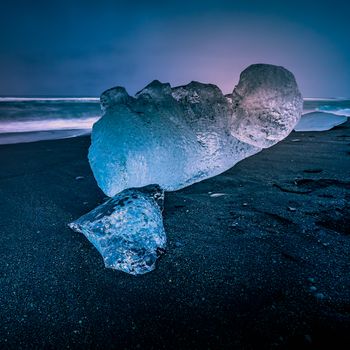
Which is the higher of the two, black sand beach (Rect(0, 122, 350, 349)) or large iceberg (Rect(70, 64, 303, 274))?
large iceberg (Rect(70, 64, 303, 274))

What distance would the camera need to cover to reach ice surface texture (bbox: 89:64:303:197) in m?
2.29

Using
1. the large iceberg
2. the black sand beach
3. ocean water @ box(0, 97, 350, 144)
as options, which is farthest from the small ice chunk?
ocean water @ box(0, 97, 350, 144)

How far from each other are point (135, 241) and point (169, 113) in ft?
4.79

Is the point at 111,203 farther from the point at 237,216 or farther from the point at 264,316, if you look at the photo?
the point at 264,316

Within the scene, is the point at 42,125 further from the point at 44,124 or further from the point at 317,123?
the point at 317,123

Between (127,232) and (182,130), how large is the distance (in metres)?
1.33

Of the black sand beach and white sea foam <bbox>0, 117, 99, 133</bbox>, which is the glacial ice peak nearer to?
the black sand beach

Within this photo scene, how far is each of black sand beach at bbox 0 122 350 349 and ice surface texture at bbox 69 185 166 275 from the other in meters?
0.06

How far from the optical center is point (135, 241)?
1.58 meters

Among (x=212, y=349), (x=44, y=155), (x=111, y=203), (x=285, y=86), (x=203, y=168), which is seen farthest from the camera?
(x=44, y=155)

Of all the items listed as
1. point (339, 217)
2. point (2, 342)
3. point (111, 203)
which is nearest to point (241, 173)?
point (339, 217)

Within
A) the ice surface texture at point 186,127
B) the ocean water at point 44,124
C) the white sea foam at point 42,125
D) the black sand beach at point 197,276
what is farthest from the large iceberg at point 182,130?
the white sea foam at point 42,125

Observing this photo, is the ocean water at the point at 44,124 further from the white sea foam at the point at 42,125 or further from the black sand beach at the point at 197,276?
the black sand beach at the point at 197,276

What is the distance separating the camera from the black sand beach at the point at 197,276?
1.12 metres
